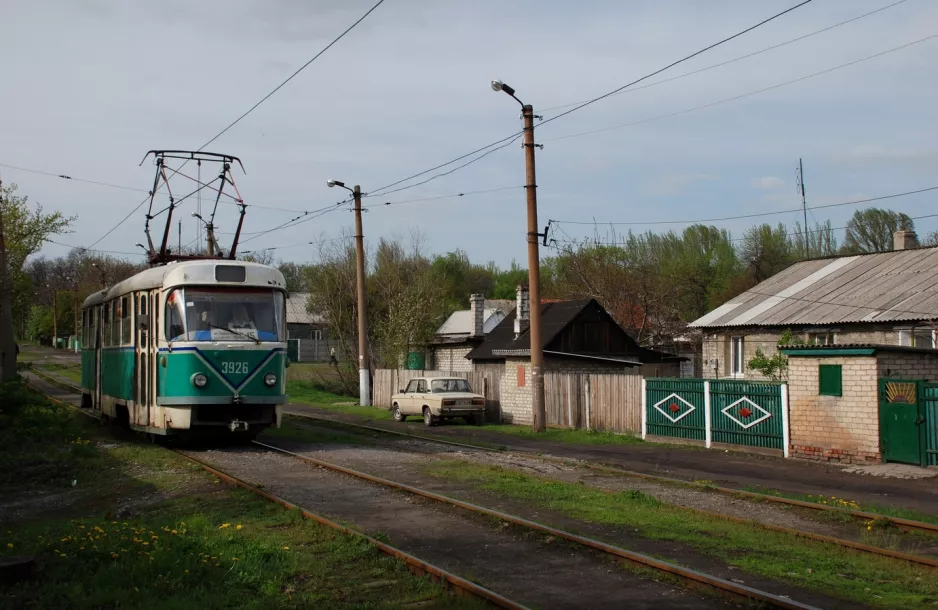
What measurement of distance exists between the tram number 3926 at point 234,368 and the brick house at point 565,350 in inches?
504

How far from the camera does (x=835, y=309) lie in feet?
94.2

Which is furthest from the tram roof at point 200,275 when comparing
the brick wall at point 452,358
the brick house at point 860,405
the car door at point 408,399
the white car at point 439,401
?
the brick wall at point 452,358

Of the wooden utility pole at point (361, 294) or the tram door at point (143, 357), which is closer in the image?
the tram door at point (143, 357)

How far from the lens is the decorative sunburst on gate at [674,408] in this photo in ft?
67.7

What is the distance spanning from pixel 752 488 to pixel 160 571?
902cm

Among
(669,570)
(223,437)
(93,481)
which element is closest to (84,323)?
(223,437)

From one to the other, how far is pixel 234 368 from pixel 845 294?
70.5ft

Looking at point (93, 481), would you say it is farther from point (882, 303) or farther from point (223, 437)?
point (882, 303)

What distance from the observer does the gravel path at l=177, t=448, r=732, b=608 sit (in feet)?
23.3

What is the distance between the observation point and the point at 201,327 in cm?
1658

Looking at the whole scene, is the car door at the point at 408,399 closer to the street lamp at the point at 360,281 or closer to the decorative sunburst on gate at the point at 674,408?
the street lamp at the point at 360,281

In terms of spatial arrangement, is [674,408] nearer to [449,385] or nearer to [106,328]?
[449,385]

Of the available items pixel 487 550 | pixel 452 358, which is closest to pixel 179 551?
pixel 487 550

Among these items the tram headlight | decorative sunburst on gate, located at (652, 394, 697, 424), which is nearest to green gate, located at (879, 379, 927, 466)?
decorative sunburst on gate, located at (652, 394, 697, 424)
